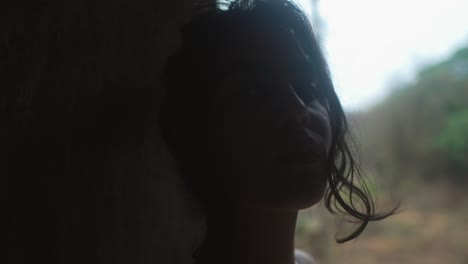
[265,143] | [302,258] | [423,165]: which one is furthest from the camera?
[423,165]

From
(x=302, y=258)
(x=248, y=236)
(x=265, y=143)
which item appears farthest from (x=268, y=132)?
(x=302, y=258)

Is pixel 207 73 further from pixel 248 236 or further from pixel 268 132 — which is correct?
pixel 248 236

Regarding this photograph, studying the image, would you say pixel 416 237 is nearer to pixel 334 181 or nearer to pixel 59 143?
pixel 334 181

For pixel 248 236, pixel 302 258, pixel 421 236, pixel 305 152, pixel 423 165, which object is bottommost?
pixel 421 236

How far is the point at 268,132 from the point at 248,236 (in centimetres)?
14

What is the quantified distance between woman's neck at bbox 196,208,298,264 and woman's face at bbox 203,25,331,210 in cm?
3

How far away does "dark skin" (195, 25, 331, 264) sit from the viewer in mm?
491

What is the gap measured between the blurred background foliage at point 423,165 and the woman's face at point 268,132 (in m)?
1.58

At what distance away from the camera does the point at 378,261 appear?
2.15 m

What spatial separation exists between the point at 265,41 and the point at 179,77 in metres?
0.11

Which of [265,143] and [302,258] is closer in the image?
[265,143]

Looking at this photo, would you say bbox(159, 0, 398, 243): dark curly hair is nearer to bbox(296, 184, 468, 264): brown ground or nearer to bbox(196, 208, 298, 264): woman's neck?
bbox(196, 208, 298, 264): woman's neck

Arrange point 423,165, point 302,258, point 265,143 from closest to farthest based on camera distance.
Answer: point 265,143
point 302,258
point 423,165

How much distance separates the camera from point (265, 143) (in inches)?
19.4
